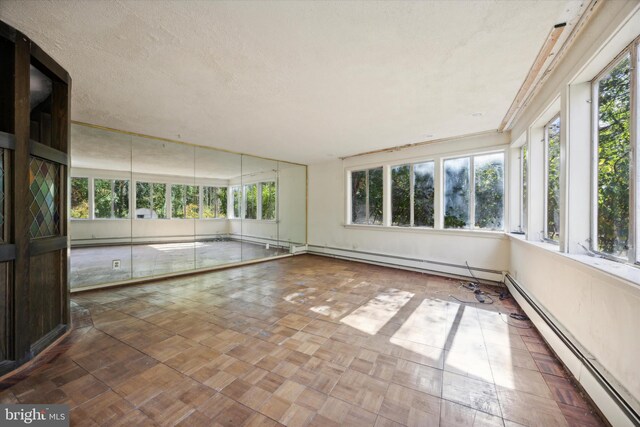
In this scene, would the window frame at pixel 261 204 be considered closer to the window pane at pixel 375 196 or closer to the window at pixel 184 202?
the window at pixel 184 202

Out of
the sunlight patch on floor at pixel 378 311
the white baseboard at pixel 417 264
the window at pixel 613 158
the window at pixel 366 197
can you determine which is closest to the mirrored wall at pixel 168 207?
the white baseboard at pixel 417 264

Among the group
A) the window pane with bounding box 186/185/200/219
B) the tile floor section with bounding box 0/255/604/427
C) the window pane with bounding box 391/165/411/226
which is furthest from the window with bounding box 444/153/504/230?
the window pane with bounding box 186/185/200/219

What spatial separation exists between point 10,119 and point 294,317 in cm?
301

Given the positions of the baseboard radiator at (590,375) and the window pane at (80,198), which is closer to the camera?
the baseboard radiator at (590,375)

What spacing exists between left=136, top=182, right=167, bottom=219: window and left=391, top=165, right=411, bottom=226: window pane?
196 inches

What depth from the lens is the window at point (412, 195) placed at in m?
5.10

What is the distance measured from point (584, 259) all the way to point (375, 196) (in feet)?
13.7

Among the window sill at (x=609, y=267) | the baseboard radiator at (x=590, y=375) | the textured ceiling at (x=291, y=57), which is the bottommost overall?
the baseboard radiator at (x=590, y=375)

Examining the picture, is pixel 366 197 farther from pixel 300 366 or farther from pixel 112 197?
pixel 112 197

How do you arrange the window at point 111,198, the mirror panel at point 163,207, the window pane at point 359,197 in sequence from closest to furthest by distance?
the window at point 111,198
the mirror panel at point 163,207
the window pane at point 359,197

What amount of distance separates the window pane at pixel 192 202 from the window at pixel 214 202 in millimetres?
126

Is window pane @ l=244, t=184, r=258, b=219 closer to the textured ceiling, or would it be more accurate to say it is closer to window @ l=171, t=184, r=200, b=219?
window @ l=171, t=184, r=200, b=219

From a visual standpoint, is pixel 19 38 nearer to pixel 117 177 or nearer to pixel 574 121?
pixel 117 177

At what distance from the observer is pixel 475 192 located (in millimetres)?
4590
